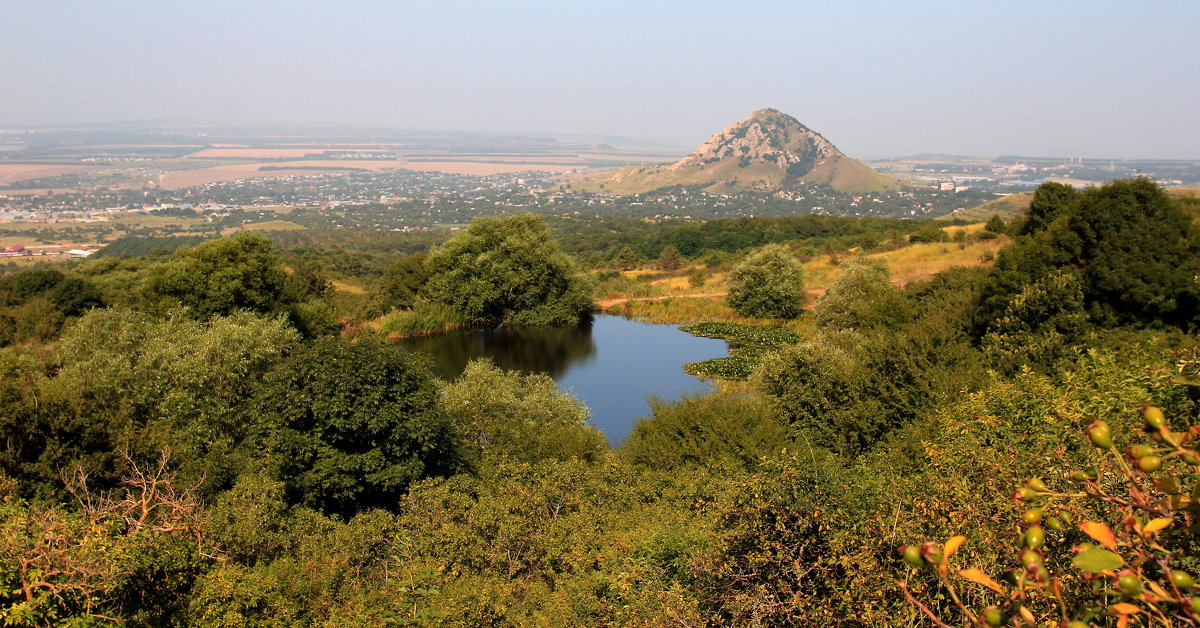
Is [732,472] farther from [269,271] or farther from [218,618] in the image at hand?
[269,271]

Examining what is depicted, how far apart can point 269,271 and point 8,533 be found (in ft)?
71.5

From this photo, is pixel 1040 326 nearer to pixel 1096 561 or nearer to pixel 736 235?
pixel 1096 561

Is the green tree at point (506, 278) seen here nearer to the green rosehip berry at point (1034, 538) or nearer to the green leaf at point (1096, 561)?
the green rosehip berry at point (1034, 538)

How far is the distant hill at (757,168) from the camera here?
171625 millimetres

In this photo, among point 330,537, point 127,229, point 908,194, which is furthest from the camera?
point 908,194

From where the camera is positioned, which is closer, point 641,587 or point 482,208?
point 641,587

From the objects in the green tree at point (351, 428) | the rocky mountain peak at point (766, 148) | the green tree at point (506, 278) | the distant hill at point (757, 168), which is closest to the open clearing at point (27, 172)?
the distant hill at point (757, 168)

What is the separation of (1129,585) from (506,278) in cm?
3446

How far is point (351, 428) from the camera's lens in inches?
497

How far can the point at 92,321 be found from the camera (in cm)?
1802

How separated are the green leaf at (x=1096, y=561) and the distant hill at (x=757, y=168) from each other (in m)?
168

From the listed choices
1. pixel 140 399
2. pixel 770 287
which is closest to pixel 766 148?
pixel 770 287

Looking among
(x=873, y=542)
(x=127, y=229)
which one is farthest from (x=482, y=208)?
(x=873, y=542)

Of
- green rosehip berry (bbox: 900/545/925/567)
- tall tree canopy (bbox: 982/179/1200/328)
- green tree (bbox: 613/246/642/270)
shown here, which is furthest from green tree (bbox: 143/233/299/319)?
green tree (bbox: 613/246/642/270)
